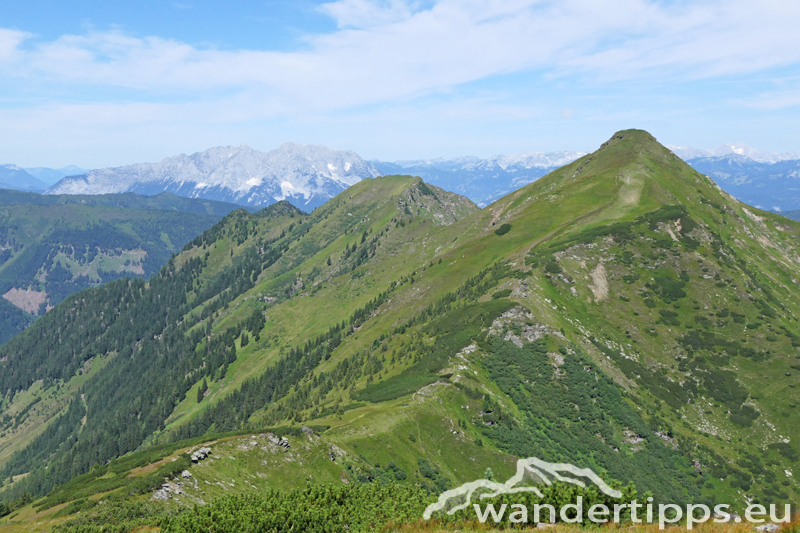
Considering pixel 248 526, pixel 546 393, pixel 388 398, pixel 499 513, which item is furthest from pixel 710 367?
pixel 248 526

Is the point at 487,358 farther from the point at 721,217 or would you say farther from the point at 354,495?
the point at 721,217

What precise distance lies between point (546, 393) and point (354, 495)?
72.8 meters

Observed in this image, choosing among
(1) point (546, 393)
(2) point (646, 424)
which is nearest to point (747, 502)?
(2) point (646, 424)

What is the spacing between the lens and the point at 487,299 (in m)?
148

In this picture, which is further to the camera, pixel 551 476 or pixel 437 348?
pixel 437 348

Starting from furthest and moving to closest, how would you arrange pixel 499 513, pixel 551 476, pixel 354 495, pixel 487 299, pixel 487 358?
pixel 487 299 < pixel 487 358 < pixel 551 476 < pixel 354 495 < pixel 499 513

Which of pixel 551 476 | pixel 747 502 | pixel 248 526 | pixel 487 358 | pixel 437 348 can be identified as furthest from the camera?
pixel 437 348

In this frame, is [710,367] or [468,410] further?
[710,367]

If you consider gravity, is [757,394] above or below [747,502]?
above

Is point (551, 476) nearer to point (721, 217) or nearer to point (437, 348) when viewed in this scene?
point (437, 348)

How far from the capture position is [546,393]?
11225 centimetres

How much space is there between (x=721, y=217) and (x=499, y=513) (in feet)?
667

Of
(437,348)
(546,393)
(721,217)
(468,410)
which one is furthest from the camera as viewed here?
(721,217)

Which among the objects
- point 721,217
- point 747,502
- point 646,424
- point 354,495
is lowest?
point 747,502
